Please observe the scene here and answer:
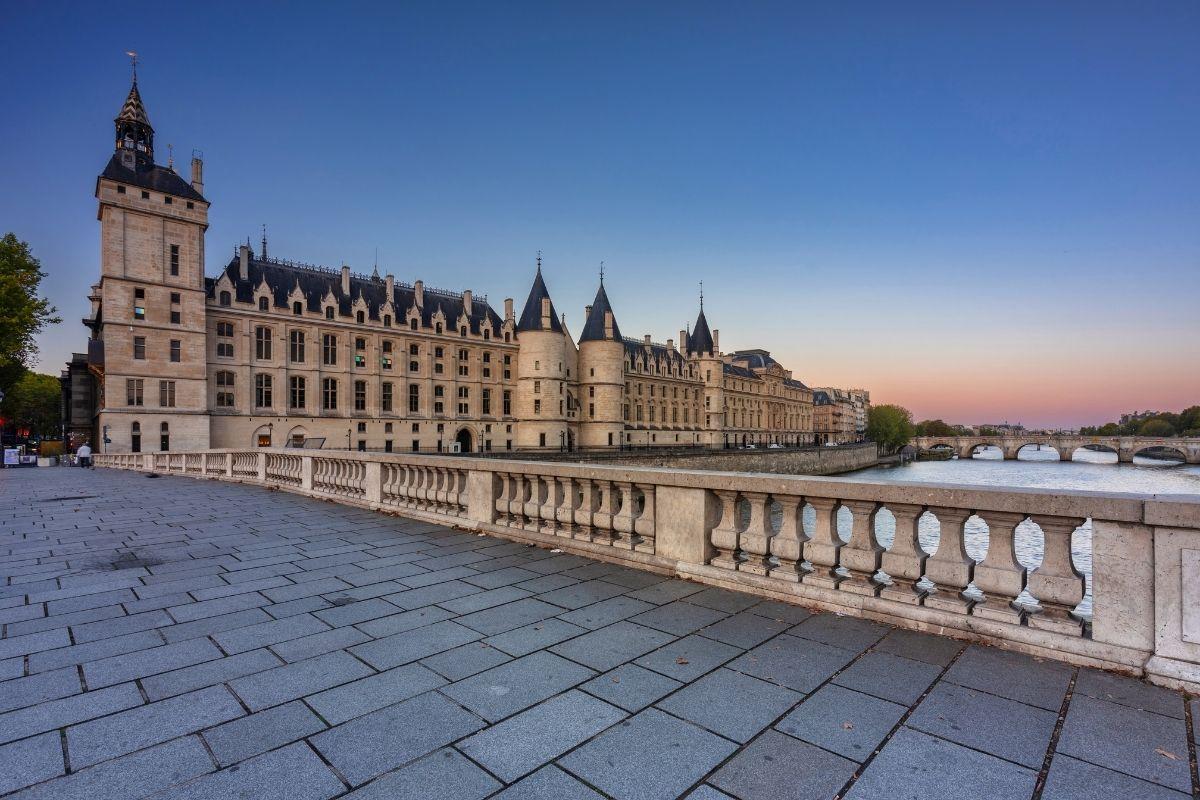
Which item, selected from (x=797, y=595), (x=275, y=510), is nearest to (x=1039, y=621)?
(x=797, y=595)

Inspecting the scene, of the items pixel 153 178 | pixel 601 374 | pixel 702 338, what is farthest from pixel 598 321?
pixel 153 178

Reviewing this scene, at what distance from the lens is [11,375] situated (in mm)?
41750

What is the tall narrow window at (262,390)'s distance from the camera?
48906mm

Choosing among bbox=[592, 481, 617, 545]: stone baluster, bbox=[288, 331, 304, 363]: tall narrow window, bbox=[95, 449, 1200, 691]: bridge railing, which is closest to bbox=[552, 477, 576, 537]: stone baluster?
bbox=[95, 449, 1200, 691]: bridge railing

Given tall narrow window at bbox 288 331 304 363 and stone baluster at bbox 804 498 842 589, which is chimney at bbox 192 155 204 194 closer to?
tall narrow window at bbox 288 331 304 363

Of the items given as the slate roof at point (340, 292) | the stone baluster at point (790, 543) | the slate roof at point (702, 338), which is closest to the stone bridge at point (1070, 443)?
the slate roof at point (702, 338)

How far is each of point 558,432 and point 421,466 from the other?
2205 inches

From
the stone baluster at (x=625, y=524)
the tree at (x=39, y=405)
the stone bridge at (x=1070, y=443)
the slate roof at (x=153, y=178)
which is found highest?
the slate roof at (x=153, y=178)

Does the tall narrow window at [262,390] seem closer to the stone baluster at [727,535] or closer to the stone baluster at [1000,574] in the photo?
the stone baluster at [727,535]

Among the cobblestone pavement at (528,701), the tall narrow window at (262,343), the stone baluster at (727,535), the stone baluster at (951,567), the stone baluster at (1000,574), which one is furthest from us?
the tall narrow window at (262,343)

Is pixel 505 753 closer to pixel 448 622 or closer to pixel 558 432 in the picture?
pixel 448 622

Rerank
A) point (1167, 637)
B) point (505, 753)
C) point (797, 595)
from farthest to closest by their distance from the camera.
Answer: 1. point (797, 595)
2. point (1167, 637)
3. point (505, 753)

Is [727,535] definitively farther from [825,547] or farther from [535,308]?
[535,308]

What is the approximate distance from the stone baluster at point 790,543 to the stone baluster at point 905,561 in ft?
2.10
